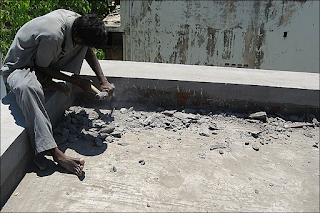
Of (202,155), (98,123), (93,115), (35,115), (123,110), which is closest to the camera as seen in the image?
(35,115)

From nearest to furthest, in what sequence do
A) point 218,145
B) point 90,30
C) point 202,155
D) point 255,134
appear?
point 90,30 → point 202,155 → point 218,145 → point 255,134

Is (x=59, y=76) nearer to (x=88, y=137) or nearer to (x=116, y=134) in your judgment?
(x=88, y=137)

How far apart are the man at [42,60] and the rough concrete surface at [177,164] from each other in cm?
26

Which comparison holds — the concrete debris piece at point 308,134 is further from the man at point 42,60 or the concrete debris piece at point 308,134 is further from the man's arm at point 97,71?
the man at point 42,60

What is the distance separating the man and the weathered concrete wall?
15.0 feet

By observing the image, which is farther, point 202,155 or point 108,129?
point 108,129

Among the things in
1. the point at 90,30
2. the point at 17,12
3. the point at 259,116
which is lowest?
the point at 259,116

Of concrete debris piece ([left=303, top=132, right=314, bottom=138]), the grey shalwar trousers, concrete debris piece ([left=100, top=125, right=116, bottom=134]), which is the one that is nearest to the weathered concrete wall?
concrete debris piece ([left=303, top=132, right=314, bottom=138])

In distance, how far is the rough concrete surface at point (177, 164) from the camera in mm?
2074

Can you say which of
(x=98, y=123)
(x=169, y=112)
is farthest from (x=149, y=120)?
(x=98, y=123)

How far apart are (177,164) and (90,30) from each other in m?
1.37

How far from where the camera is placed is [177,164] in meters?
2.51

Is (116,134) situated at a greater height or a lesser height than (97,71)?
lesser

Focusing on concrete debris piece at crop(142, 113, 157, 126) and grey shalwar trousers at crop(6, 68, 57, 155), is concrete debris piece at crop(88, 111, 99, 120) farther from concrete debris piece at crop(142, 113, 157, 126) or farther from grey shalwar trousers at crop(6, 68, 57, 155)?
grey shalwar trousers at crop(6, 68, 57, 155)
